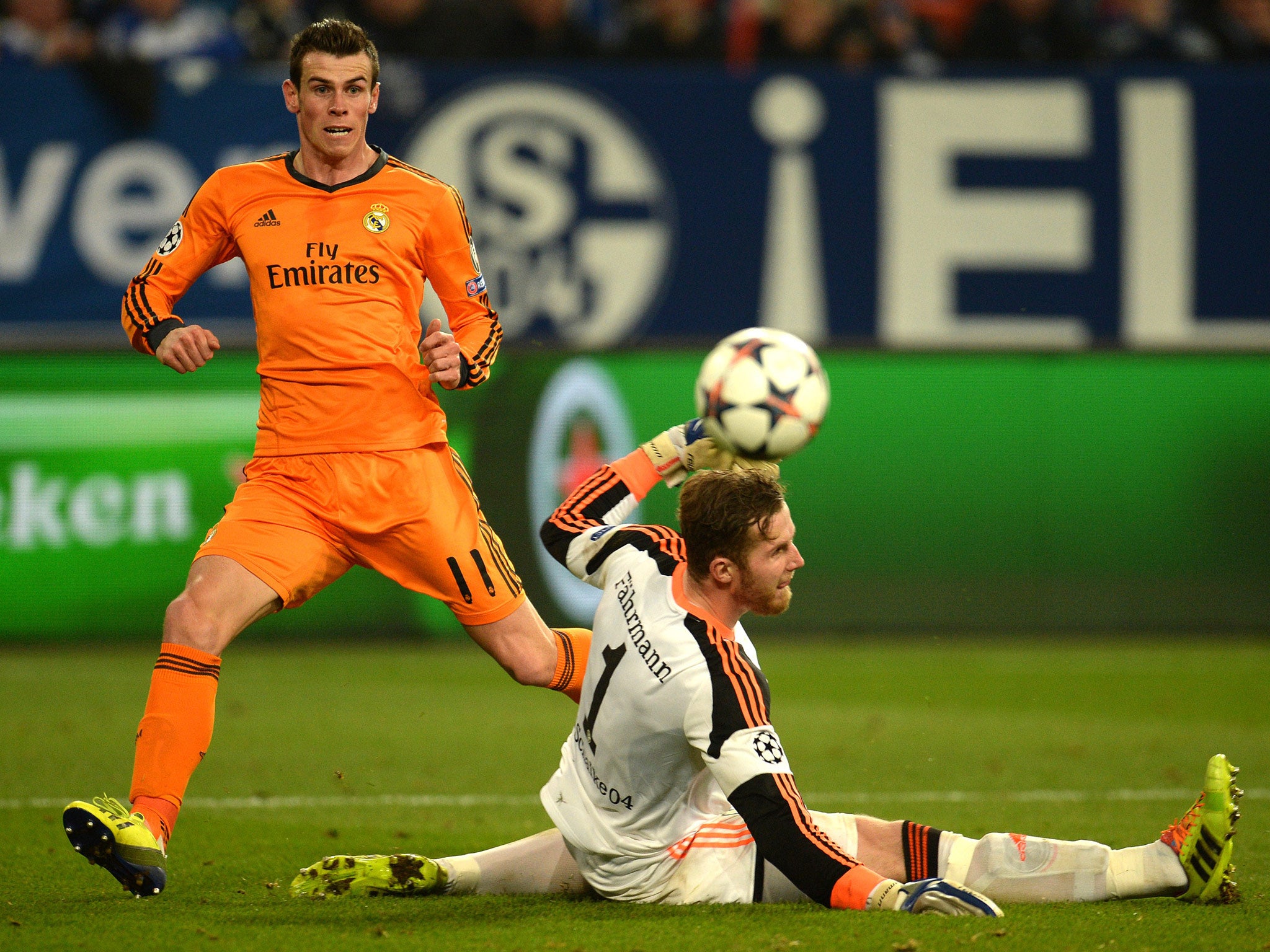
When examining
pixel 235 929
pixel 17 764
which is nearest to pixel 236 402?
pixel 17 764

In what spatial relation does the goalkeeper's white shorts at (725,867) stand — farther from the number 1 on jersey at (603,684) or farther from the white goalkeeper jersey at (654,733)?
the number 1 on jersey at (603,684)

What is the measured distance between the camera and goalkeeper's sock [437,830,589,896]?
4703mm

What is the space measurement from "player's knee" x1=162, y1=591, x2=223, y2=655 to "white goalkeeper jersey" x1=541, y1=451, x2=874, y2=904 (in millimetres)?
960

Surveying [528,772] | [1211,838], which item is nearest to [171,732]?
[528,772]

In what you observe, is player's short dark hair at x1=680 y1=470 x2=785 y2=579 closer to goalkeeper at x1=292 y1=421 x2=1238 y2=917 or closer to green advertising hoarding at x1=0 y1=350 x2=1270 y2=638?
goalkeeper at x1=292 y1=421 x2=1238 y2=917

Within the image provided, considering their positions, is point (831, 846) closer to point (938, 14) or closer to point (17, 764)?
point (17, 764)

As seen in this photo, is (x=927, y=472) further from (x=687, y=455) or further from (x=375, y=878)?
(x=375, y=878)

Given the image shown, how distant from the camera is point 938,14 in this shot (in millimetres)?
14945

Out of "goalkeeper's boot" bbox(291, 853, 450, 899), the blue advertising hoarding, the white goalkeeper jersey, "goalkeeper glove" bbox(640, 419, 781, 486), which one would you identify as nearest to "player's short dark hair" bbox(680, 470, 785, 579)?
the white goalkeeper jersey

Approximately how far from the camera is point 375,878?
468cm

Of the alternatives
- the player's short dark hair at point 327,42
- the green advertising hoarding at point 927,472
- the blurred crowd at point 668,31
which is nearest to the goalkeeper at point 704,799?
the player's short dark hair at point 327,42

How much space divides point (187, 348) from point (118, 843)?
1.42 meters

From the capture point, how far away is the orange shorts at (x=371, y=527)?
487cm

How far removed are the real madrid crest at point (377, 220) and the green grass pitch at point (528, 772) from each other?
199 centimetres
